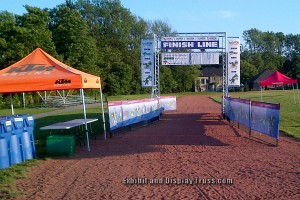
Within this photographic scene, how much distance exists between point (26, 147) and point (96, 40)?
70.0 m

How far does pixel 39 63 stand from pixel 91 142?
343 centimetres

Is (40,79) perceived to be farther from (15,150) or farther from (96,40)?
(96,40)

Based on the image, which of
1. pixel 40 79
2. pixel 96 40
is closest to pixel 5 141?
pixel 40 79

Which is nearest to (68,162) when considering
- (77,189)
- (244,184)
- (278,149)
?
(77,189)

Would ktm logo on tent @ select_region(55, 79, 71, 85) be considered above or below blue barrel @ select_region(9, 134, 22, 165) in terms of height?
above

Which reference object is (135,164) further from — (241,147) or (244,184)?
(241,147)

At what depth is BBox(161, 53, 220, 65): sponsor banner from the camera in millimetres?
26312

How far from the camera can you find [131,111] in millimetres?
19609

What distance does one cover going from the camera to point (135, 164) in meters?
10.2

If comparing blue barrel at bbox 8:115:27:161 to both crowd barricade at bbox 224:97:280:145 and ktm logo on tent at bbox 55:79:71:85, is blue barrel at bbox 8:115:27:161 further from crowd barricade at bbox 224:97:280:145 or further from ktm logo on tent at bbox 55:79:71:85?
crowd barricade at bbox 224:97:280:145

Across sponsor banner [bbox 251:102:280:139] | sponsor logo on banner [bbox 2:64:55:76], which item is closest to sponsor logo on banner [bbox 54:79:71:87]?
sponsor logo on banner [bbox 2:64:55:76]

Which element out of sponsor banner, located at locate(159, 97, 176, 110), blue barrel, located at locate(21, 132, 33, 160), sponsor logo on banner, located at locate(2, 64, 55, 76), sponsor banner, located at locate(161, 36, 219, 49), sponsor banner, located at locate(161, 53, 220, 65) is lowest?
sponsor banner, located at locate(159, 97, 176, 110)

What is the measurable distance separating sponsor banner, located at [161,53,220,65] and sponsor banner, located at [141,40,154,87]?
970 mm

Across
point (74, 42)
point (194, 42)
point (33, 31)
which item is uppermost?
point (33, 31)
